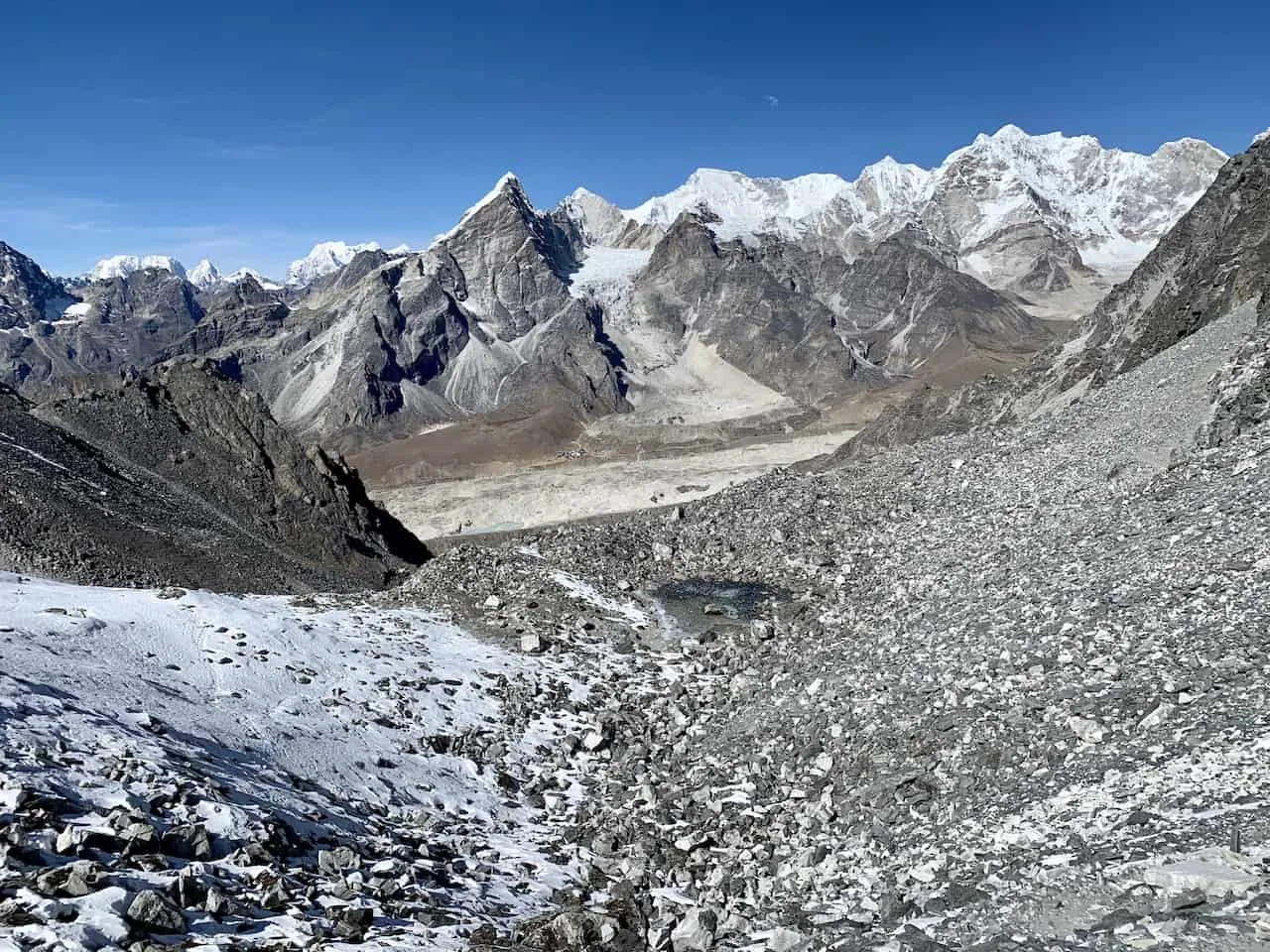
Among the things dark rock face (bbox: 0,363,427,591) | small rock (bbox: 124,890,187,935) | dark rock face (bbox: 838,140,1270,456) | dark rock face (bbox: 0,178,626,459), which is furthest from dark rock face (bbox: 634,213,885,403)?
small rock (bbox: 124,890,187,935)

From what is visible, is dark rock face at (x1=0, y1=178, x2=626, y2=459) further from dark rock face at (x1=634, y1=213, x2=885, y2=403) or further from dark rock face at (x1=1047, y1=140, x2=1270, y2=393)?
dark rock face at (x1=1047, y1=140, x2=1270, y2=393)

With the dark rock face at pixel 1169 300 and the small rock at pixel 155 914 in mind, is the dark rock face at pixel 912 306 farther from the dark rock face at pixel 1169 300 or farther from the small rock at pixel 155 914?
the small rock at pixel 155 914

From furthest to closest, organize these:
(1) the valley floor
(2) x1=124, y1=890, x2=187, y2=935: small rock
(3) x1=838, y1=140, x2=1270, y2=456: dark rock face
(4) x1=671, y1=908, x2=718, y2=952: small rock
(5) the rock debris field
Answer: (1) the valley floor → (3) x1=838, y1=140, x2=1270, y2=456: dark rock face → (4) x1=671, y1=908, x2=718, y2=952: small rock → (5) the rock debris field → (2) x1=124, y1=890, x2=187, y2=935: small rock

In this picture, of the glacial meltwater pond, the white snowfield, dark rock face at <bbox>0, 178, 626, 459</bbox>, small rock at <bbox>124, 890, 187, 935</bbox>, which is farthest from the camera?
dark rock face at <bbox>0, 178, 626, 459</bbox>

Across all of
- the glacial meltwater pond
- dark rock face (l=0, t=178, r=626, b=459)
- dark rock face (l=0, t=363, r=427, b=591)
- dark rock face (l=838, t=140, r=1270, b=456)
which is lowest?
the glacial meltwater pond

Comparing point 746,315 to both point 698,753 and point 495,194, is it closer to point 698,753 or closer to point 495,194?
point 495,194

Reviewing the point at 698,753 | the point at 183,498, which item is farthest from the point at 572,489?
the point at 698,753

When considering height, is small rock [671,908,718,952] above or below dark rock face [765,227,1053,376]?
below
